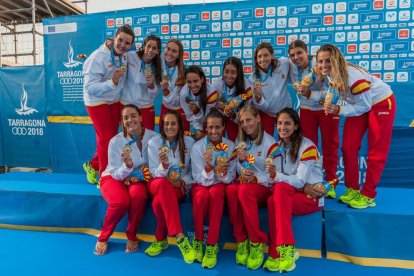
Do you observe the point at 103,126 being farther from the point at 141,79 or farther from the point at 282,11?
the point at 282,11

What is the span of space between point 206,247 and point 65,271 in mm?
1020

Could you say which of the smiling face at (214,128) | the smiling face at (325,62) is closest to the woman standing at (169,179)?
the smiling face at (214,128)

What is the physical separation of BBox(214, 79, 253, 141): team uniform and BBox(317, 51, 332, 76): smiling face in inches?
25.8

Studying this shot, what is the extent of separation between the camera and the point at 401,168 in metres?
4.08

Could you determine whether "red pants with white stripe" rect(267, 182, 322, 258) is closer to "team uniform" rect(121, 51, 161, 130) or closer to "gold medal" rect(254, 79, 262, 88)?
"gold medal" rect(254, 79, 262, 88)

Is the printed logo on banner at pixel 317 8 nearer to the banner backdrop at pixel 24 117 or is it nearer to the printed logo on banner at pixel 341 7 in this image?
the printed logo on banner at pixel 341 7

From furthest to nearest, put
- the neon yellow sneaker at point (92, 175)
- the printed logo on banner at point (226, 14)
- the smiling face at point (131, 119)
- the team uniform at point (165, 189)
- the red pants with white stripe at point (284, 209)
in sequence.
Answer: the printed logo on banner at point (226, 14) < the neon yellow sneaker at point (92, 175) < the smiling face at point (131, 119) < the team uniform at point (165, 189) < the red pants with white stripe at point (284, 209)

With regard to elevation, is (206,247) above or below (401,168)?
below

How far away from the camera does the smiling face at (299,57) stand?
2760mm

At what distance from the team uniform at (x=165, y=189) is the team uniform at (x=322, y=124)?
1.07m

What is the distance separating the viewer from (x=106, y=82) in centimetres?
292

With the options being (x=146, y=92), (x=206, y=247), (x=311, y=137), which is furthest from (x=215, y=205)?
(x=146, y=92)

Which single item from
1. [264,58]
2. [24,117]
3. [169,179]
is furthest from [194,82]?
[24,117]

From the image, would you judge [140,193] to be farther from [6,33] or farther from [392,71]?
[6,33]
